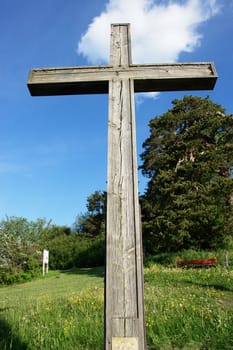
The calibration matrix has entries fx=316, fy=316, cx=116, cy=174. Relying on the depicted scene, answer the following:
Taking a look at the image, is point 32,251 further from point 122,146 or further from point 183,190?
point 122,146

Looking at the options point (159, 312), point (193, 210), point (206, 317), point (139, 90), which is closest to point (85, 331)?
point (159, 312)

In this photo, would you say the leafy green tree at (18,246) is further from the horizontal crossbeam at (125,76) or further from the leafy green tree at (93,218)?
the horizontal crossbeam at (125,76)

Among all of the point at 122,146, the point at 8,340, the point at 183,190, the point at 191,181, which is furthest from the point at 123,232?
the point at 191,181

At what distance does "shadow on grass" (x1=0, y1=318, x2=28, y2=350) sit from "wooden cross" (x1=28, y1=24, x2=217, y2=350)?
98.4 inches

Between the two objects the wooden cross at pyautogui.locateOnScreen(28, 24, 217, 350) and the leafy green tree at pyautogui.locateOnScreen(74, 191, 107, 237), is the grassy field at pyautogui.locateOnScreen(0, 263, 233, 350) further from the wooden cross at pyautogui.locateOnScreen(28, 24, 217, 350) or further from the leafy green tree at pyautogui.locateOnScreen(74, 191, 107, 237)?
the leafy green tree at pyautogui.locateOnScreen(74, 191, 107, 237)

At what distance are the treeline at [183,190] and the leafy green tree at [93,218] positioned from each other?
14494 millimetres

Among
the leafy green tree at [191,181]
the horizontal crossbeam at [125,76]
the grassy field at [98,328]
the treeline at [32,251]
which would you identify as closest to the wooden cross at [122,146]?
the horizontal crossbeam at [125,76]

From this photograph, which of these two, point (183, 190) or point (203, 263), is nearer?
point (203, 263)

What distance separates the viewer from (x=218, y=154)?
18.4 metres

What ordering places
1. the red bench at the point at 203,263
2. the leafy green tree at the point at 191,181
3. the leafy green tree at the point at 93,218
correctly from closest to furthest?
the red bench at the point at 203,263 < the leafy green tree at the point at 191,181 < the leafy green tree at the point at 93,218

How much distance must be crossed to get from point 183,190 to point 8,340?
14.4 m

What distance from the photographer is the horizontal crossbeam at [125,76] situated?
2514 millimetres

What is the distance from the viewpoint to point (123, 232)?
6.70 feet

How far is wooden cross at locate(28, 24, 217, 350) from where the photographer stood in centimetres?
187
